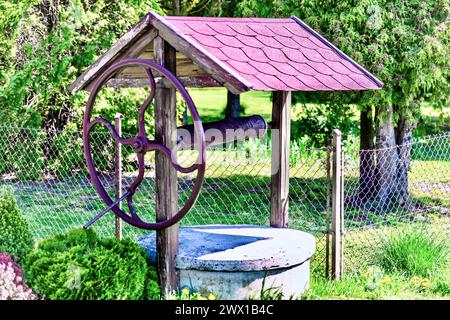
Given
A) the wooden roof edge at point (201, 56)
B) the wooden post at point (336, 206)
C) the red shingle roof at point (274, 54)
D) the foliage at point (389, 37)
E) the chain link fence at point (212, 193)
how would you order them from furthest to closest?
the foliage at point (389, 37) < the chain link fence at point (212, 193) < the wooden post at point (336, 206) < the red shingle roof at point (274, 54) < the wooden roof edge at point (201, 56)

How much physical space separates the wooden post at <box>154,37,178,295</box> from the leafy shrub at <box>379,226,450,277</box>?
2.53 meters

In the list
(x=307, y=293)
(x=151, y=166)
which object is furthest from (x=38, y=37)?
(x=307, y=293)

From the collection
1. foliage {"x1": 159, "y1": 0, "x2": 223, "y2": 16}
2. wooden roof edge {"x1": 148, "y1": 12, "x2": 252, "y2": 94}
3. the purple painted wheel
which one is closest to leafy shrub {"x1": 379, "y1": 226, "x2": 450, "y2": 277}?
the purple painted wheel

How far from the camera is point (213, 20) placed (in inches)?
241

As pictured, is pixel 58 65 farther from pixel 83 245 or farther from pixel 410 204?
pixel 83 245

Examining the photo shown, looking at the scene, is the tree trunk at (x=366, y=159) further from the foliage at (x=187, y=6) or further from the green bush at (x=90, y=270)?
the green bush at (x=90, y=270)

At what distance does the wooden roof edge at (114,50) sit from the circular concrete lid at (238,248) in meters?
1.37

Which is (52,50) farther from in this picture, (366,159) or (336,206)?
(336,206)

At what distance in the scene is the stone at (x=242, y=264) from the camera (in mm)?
5555

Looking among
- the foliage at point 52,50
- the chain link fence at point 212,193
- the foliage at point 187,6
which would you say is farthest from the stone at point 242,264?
the foliage at point 187,6

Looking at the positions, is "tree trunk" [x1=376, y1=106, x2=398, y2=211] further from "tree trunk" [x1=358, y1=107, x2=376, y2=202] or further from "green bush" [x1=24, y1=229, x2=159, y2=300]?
"green bush" [x1=24, y1=229, x2=159, y2=300]

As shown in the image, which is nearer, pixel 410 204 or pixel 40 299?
pixel 40 299

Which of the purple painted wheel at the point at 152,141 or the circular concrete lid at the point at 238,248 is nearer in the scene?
the purple painted wheel at the point at 152,141
